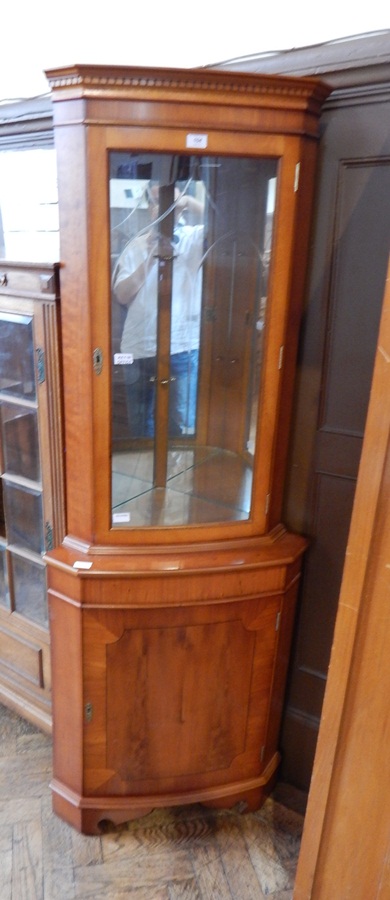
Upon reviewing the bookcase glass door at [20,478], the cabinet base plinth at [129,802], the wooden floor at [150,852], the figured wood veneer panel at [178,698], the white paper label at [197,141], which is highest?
the white paper label at [197,141]

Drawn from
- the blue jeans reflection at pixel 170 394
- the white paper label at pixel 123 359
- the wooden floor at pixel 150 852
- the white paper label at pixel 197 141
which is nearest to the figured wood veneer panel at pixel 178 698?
the wooden floor at pixel 150 852

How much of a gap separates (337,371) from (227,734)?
3.18ft

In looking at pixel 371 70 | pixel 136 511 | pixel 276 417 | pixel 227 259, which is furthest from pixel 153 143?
pixel 136 511

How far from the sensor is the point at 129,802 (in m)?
1.59

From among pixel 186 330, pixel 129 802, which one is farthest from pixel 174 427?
pixel 129 802

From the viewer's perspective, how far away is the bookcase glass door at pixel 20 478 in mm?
1553

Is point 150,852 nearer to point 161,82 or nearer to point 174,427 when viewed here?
point 174,427

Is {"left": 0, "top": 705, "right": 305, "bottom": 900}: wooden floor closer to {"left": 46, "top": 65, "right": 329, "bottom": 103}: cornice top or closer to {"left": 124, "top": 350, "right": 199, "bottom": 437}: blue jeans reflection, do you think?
{"left": 124, "top": 350, "right": 199, "bottom": 437}: blue jeans reflection

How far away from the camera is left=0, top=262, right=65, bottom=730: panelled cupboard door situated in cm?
142

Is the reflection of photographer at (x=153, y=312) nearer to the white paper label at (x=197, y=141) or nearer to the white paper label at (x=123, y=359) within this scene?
the white paper label at (x=123, y=359)

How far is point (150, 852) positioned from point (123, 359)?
1.28 metres

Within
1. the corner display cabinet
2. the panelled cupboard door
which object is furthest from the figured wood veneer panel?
the panelled cupboard door

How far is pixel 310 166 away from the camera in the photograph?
1270 mm

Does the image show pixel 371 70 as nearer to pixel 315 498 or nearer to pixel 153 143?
pixel 153 143
